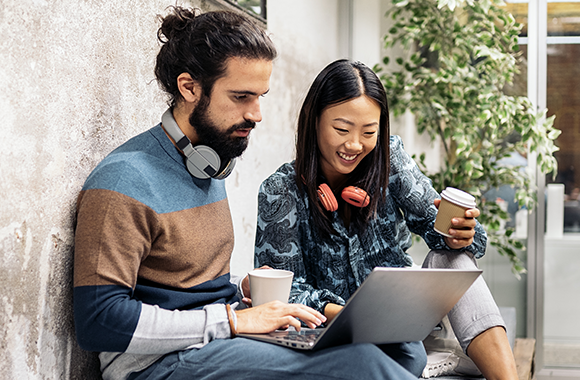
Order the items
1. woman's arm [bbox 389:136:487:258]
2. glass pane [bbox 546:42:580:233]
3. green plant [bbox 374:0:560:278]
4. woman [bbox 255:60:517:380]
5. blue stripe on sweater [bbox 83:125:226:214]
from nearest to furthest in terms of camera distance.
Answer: blue stripe on sweater [bbox 83:125:226:214] < woman [bbox 255:60:517:380] < woman's arm [bbox 389:136:487:258] < green plant [bbox 374:0:560:278] < glass pane [bbox 546:42:580:233]

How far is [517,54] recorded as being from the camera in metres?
3.25

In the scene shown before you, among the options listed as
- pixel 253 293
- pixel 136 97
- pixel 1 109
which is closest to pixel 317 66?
pixel 136 97

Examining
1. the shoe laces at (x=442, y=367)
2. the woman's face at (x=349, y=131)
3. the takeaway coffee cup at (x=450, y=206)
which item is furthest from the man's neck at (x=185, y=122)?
the shoe laces at (x=442, y=367)

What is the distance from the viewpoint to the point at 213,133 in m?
1.22

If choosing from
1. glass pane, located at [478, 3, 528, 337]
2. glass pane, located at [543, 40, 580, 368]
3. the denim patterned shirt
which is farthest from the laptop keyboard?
glass pane, located at [543, 40, 580, 368]

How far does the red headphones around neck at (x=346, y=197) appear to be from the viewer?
155 cm

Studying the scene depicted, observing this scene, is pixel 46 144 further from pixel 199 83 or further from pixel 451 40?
pixel 451 40

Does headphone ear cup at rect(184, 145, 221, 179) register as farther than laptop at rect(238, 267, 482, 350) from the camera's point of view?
Yes

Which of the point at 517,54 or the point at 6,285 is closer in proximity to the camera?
the point at 6,285

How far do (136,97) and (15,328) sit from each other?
668 millimetres

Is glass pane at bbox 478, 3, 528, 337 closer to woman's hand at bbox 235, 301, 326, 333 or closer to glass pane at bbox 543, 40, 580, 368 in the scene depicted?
glass pane at bbox 543, 40, 580, 368

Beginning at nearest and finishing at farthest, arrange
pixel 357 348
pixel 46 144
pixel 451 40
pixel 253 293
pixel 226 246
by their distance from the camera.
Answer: pixel 357 348 → pixel 46 144 → pixel 253 293 → pixel 226 246 → pixel 451 40

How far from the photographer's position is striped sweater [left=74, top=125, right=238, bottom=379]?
0.98 m

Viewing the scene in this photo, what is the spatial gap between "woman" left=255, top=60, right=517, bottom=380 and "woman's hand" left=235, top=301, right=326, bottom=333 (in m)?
0.29
